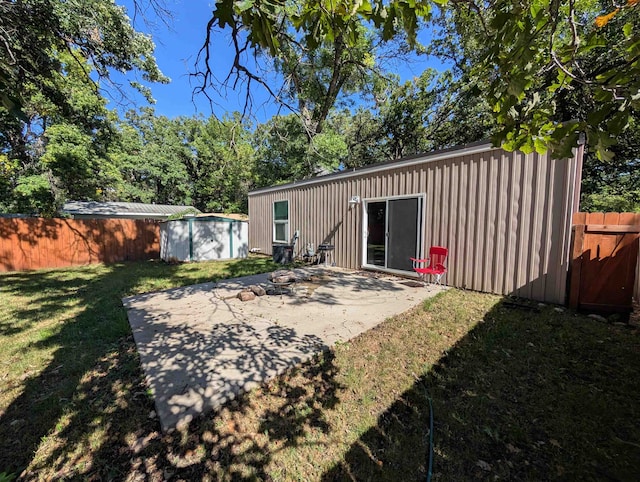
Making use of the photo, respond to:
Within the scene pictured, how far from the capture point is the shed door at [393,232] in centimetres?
605

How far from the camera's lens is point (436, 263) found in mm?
5562

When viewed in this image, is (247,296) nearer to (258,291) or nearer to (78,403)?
(258,291)

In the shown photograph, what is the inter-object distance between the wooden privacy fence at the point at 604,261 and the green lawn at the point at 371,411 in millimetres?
459

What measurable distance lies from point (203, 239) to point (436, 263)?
342 inches

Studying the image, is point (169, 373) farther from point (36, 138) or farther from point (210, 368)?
point (36, 138)

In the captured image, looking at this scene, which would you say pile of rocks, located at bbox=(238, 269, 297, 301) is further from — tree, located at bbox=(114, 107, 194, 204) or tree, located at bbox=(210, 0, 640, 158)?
tree, located at bbox=(114, 107, 194, 204)

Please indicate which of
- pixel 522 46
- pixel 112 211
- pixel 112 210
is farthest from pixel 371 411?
pixel 112 210

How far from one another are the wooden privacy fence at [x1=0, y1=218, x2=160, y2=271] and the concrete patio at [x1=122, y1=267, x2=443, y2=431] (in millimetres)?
7046

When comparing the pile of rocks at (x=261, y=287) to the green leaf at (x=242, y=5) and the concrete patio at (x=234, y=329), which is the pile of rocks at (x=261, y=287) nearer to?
the concrete patio at (x=234, y=329)

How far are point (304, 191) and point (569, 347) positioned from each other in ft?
→ 25.2

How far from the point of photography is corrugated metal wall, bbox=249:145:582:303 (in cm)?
416

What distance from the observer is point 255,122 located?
343cm

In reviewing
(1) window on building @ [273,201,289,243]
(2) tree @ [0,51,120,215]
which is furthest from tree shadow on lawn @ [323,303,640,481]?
(2) tree @ [0,51,120,215]

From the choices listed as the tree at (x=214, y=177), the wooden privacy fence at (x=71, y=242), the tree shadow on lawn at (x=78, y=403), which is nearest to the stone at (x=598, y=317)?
the tree shadow on lawn at (x=78, y=403)
